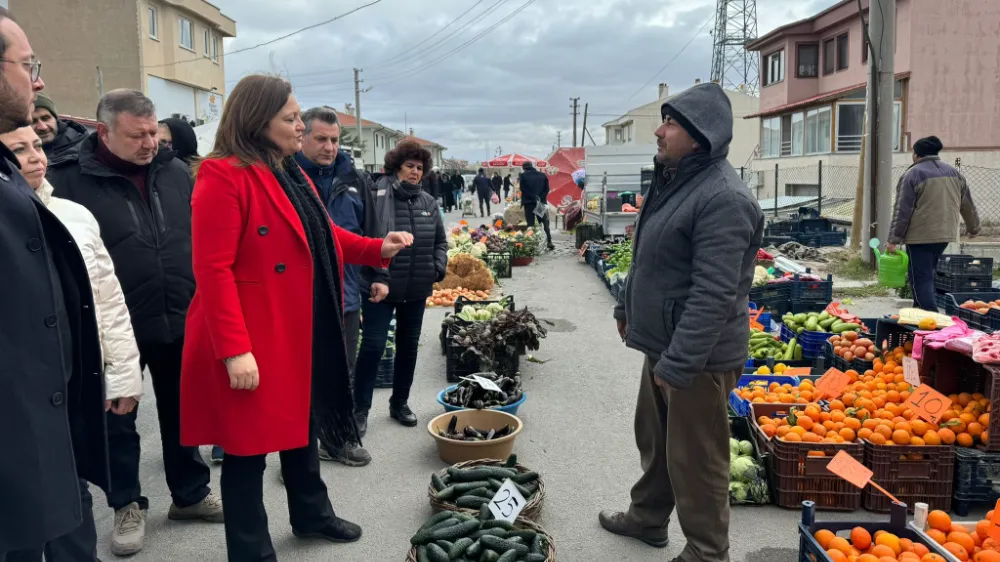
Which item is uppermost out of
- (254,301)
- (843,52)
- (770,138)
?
(843,52)

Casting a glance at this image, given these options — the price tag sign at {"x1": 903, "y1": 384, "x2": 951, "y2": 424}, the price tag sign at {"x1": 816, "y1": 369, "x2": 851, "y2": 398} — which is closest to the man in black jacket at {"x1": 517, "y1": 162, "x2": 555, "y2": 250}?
the price tag sign at {"x1": 816, "y1": 369, "x2": 851, "y2": 398}

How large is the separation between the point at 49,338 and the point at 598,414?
453cm

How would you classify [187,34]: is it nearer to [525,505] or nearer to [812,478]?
[525,505]

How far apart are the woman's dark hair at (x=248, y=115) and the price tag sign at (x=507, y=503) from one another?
6.19ft

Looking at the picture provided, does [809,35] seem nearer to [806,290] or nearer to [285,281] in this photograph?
[806,290]

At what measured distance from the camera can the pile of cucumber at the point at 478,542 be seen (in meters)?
3.27

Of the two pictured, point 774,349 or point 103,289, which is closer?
point 103,289

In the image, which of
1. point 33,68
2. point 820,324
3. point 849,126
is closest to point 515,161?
point 849,126

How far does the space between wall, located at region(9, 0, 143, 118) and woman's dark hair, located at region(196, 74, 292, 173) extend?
29.2 metres

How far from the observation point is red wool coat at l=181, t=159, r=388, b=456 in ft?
9.59

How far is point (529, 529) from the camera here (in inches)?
139

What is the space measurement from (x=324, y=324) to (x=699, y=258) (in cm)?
159

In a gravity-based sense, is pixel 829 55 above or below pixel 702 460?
above

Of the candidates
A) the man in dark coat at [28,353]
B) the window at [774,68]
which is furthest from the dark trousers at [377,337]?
the window at [774,68]
